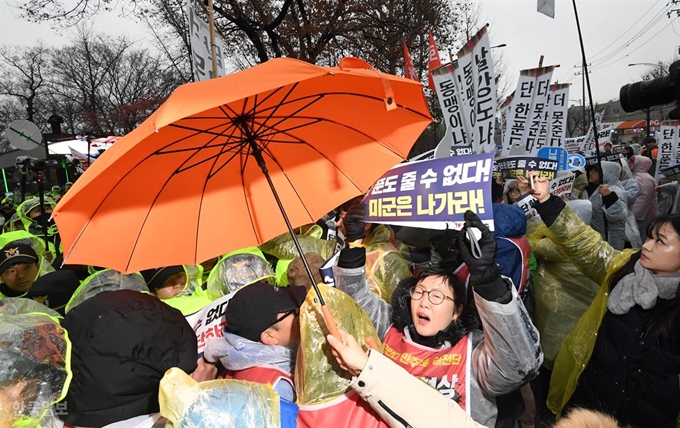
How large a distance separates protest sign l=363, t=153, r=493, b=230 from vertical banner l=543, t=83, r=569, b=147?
2992 millimetres

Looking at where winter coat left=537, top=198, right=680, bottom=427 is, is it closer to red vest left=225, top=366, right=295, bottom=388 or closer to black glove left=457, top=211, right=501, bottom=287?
black glove left=457, top=211, right=501, bottom=287

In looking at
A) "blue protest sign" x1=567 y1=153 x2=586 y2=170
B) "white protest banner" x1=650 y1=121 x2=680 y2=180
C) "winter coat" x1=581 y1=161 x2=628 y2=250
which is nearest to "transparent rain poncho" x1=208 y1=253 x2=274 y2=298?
"winter coat" x1=581 y1=161 x2=628 y2=250

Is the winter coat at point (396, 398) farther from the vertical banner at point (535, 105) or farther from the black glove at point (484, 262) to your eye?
the vertical banner at point (535, 105)

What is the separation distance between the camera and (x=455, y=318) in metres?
1.90

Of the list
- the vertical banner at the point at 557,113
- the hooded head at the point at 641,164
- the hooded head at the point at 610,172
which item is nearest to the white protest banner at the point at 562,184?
the vertical banner at the point at 557,113

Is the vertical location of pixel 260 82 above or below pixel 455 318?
above

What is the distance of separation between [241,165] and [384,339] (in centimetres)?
108

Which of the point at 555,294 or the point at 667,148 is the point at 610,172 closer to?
the point at 667,148

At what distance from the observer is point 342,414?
148cm

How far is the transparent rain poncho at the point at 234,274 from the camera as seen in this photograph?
10.8ft

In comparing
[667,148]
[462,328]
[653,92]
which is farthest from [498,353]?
[667,148]

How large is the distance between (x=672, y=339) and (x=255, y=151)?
6.80 ft

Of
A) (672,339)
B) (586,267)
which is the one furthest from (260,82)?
(586,267)

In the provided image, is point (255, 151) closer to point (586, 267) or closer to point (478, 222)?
point (478, 222)
